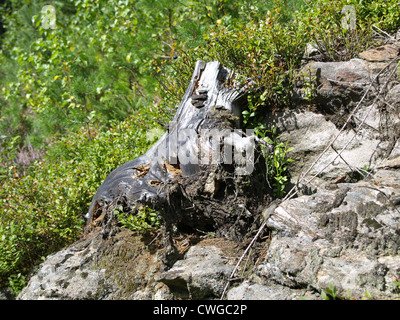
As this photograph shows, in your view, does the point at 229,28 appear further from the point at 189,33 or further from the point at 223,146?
the point at 223,146

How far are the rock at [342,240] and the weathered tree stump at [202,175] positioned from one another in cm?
49

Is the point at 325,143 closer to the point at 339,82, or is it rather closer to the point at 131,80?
the point at 339,82

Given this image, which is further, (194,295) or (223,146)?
(223,146)

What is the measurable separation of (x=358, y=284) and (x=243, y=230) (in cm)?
129

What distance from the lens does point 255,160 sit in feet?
13.0

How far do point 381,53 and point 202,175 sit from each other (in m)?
2.70

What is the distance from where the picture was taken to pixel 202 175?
395 cm

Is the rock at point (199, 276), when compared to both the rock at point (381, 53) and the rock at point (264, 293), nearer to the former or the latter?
the rock at point (264, 293)

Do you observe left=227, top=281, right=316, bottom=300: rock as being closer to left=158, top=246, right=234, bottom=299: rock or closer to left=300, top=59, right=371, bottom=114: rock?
left=158, top=246, right=234, bottom=299: rock

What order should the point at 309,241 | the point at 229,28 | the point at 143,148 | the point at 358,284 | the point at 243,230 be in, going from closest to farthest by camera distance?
the point at 358,284, the point at 309,241, the point at 243,230, the point at 143,148, the point at 229,28

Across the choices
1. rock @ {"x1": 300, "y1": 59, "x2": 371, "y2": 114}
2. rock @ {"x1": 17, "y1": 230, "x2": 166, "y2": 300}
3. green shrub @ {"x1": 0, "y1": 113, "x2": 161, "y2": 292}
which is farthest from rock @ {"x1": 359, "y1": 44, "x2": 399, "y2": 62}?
rock @ {"x1": 17, "y1": 230, "x2": 166, "y2": 300}

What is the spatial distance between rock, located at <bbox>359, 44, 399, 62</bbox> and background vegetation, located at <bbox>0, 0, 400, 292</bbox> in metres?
0.16

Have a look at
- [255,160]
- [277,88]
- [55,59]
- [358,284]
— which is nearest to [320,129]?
[277,88]

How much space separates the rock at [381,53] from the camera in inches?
178
